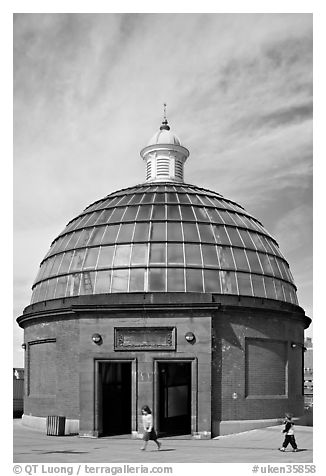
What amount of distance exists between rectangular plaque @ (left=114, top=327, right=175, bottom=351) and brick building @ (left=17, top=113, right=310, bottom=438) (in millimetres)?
43

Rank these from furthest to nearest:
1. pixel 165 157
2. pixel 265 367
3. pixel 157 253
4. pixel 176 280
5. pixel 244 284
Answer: pixel 165 157
pixel 244 284
pixel 157 253
pixel 265 367
pixel 176 280

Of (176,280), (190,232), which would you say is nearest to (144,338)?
(176,280)

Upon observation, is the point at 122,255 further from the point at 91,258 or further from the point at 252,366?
the point at 252,366

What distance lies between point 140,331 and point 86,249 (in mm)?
6245

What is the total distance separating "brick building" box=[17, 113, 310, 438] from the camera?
86.2ft

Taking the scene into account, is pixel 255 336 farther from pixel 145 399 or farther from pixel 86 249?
pixel 86 249

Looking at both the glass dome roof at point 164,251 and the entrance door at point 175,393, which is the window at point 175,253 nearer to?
the glass dome roof at point 164,251

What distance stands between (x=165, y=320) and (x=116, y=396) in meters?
8.40

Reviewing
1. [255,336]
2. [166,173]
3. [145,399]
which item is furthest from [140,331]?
[166,173]

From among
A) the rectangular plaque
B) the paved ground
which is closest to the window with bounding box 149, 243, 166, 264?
the rectangular plaque

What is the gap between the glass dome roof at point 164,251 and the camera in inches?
1129

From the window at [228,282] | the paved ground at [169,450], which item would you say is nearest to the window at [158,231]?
the window at [228,282]

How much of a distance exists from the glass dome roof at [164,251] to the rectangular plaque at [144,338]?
2306 millimetres

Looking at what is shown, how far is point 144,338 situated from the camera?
86.5ft
